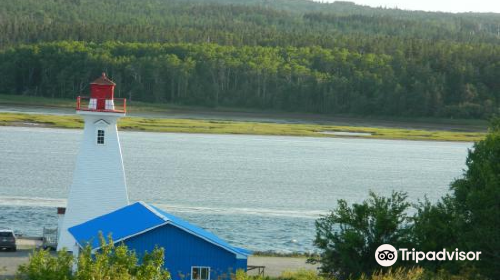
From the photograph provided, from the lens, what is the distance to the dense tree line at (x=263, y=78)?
14250cm

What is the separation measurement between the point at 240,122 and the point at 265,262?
8509 cm

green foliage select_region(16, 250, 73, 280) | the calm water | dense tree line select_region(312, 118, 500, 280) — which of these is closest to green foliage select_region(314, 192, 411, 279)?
dense tree line select_region(312, 118, 500, 280)

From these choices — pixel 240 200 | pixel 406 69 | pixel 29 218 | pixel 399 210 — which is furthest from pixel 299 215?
pixel 406 69

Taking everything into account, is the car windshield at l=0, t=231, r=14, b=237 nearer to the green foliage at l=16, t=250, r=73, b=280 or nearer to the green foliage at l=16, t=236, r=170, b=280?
the green foliage at l=16, t=236, r=170, b=280

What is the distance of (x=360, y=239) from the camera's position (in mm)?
28859

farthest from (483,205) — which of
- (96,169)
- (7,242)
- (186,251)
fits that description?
(7,242)

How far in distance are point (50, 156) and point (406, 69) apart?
8871 centimetres

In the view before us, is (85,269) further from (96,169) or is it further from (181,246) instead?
(96,169)

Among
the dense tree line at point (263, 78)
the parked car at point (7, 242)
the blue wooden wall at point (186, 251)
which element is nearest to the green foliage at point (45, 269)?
the blue wooden wall at point (186, 251)

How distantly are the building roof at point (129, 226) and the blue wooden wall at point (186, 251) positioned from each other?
0.51ft

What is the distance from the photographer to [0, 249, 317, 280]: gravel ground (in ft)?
109

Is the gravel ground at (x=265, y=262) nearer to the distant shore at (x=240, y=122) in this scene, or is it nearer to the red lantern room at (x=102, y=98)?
the red lantern room at (x=102, y=98)

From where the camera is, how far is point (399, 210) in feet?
98.2

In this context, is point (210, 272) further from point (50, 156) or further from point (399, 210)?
point (50, 156)
